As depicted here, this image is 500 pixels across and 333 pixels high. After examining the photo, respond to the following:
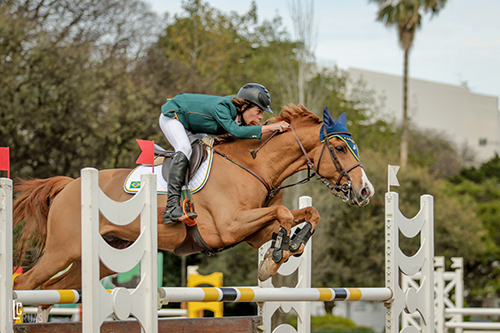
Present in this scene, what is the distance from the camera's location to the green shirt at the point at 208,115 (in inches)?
175

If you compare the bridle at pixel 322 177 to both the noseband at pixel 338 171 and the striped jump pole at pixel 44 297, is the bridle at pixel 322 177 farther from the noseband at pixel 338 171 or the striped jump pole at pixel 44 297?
the striped jump pole at pixel 44 297

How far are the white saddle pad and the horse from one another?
0.05 m

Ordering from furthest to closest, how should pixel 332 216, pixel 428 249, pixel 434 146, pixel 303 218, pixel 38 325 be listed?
pixel 434 146
pixel 332 216
pixel 428 249
pixel 303 218
pixel 38 325

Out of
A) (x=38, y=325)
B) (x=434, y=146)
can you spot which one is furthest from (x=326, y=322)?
(x=434, y=146)

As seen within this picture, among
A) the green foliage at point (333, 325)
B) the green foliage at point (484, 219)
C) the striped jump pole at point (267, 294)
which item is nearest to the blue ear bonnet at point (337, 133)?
the striped jump pole at point (267, 294)

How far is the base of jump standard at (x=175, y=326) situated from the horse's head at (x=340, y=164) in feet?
4.06

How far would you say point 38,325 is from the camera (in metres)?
3.49

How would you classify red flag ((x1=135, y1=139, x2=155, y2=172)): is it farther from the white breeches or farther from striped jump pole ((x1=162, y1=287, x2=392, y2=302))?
striped jump pole ((x1=162, y1=287, x2=392, y2=302))

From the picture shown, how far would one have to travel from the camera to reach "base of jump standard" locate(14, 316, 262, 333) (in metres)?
3.50

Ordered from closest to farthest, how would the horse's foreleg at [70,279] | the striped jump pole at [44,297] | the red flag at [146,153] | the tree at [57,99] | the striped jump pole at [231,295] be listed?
the striped jump pole at [44,297] < the striped jump pole at [231,295] < the red flag at [146,153] < the horse's foreleg at [70,279] < the tree at [57,99]

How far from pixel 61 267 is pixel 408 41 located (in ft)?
77.8

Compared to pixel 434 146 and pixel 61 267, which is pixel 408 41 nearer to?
pixel 434 146

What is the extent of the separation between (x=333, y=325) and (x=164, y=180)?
1486cm

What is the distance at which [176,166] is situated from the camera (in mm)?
4395
